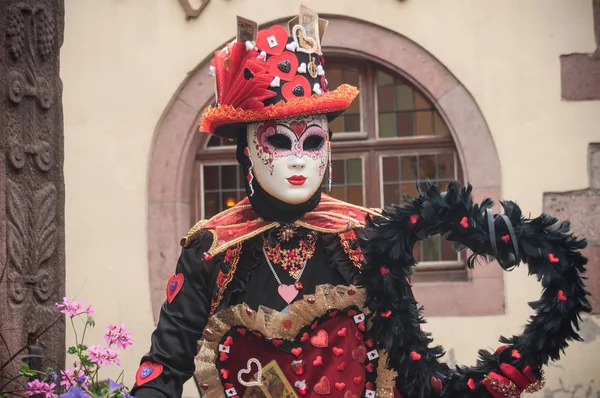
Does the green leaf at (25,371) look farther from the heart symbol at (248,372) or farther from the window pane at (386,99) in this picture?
the window pane at (386,99)

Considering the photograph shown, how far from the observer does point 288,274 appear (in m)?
3.91

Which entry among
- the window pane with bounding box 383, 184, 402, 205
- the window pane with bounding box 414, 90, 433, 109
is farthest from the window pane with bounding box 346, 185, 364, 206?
the window pane with bounding box 414, 90, 433, 109

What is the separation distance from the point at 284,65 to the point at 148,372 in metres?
1.15

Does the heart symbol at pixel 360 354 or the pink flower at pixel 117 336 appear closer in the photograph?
the pink flower at pixel 117 336

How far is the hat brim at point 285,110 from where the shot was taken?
386 centimetres

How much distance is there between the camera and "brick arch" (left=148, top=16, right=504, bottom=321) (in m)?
7.07

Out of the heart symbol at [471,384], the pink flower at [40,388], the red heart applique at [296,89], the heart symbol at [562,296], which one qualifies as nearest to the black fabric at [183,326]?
the pink flower at [40,388]

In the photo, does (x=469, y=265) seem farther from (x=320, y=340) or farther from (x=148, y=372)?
(x=148, y=372)

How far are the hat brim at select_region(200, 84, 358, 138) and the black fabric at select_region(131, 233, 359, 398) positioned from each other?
42 cm

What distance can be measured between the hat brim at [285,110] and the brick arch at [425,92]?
322 cm

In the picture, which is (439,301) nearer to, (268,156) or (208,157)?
(208,157)

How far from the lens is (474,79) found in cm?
717

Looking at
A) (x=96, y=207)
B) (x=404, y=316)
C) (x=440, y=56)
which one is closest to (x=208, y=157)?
(x=96, y=207)

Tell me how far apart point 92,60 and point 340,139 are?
1.71 metres
